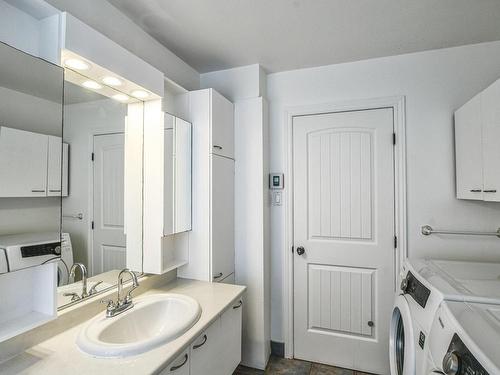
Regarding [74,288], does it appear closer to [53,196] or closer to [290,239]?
[53,196]

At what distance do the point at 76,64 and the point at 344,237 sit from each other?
201cm

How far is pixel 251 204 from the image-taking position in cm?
212

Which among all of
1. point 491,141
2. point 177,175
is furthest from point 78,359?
point 491,141

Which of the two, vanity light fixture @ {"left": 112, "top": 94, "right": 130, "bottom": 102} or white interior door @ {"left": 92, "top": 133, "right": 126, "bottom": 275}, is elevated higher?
vanity light fixture @ {"left": 112, "top": 94, "right": 130, "bottom": 102}

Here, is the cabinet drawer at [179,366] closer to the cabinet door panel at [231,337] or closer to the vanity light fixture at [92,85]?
the cabinet door panel at [231,337]

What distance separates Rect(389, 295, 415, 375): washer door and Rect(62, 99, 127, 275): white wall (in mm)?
1573

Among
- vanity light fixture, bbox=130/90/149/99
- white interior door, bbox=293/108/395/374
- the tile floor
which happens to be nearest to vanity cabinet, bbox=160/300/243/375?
the tile floor

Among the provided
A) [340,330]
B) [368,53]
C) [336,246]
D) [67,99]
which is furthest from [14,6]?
[340,330]

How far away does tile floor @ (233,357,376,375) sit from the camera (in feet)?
6.64

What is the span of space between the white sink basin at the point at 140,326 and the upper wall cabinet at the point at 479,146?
170 centimetres

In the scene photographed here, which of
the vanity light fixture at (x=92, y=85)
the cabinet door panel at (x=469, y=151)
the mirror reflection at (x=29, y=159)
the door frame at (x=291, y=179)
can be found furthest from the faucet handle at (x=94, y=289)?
the cabinet door panel at (x=469, y=151)

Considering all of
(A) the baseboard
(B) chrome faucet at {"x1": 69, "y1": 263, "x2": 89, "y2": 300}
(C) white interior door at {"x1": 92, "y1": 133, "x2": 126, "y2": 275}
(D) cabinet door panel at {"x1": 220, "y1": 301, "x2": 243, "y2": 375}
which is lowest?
(A) the baseboard

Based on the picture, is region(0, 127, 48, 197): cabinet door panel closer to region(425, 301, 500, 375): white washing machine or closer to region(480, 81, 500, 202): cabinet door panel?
region(425, 301, 500, 375): white washing machine

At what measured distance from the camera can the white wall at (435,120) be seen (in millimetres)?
1837
